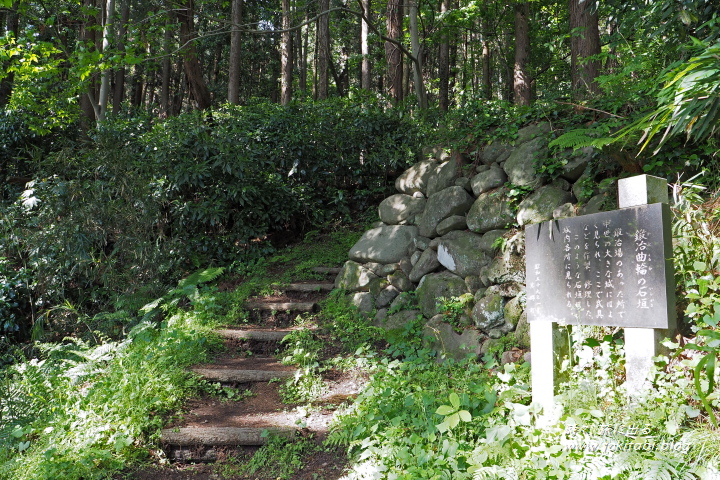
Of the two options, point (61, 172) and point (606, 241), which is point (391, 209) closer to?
point (606, 241)

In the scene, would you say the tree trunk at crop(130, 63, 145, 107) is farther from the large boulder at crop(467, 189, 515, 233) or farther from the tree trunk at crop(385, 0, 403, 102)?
the large boulder at crop(467, 189, 515, 233)

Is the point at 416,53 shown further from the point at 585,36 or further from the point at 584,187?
the point at 584,187

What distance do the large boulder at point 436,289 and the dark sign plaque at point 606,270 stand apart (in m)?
1.95

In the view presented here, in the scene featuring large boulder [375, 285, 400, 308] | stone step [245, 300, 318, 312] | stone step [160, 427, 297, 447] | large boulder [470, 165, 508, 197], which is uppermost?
large boulder [470, 165, 508, 197]

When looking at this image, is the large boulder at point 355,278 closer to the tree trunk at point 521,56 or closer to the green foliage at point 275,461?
the green foliage at point 275,461

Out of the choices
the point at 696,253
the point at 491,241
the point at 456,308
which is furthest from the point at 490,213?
the point at 696,253

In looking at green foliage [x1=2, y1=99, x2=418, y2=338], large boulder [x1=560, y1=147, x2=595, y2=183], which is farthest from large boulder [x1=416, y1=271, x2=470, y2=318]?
green foliage [x1=2, y1=99, x2=418, y2=338]

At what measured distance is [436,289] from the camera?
5.55 metres

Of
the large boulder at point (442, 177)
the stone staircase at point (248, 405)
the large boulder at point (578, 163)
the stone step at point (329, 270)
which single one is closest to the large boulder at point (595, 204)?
the large boulder at point (578, 163)

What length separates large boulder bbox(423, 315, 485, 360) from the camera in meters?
4.82

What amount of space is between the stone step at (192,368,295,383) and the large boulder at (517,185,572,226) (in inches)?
116

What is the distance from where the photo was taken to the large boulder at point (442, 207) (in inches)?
231

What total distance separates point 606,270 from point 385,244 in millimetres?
3683

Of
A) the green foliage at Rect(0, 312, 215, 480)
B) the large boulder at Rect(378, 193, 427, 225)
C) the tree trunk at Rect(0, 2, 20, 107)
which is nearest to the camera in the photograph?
the green foliage at Rect(0, 312, 215, 480)
